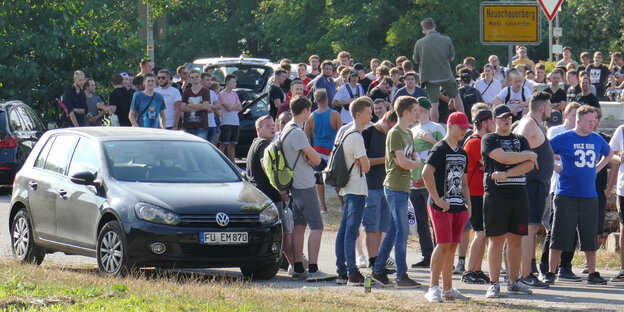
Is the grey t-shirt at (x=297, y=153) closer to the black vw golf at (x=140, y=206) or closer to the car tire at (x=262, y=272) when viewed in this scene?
the black vw golf at (x=140, y=206)

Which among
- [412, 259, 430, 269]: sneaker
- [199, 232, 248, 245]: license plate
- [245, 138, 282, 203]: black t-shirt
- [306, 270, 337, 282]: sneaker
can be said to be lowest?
[412, 259, 430, 269]: sneaker

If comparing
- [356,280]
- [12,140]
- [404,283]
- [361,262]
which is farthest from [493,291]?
[12,140]

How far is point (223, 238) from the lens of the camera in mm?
10938

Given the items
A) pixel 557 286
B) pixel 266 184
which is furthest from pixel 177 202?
pixel 557 286

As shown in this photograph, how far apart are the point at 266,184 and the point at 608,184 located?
3.74m

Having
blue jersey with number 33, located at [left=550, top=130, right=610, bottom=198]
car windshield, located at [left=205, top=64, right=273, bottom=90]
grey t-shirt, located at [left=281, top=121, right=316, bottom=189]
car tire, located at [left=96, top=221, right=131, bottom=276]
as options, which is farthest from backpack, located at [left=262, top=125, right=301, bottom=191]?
car windshield, located at [left=205, top=64, right=273, bottom=90]

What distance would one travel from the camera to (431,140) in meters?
12.2

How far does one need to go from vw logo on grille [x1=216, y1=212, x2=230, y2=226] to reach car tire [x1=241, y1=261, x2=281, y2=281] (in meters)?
0.76

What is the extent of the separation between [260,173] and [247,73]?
12584 mm

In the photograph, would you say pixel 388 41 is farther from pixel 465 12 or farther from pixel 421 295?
pixel 421 295

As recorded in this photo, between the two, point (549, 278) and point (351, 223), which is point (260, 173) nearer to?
point (351, 223)

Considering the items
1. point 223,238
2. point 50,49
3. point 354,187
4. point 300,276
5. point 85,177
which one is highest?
point 50,49

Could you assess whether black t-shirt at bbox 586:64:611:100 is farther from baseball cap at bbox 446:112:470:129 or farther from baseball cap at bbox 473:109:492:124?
baseball cap at bbox 446:112:470:129

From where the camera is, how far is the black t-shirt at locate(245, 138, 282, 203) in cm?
1182
